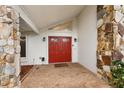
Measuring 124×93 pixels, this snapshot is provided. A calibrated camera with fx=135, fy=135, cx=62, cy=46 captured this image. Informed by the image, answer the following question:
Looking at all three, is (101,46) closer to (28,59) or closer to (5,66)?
(5,66)

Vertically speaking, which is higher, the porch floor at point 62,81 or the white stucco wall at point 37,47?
the white stucco wall at point 37,47

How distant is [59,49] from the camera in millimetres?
7770

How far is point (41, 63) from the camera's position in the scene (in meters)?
7.40

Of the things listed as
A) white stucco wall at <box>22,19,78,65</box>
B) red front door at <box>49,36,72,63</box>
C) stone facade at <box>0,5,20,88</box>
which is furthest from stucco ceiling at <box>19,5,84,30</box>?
red front door at <box>49,36,72,63</box>

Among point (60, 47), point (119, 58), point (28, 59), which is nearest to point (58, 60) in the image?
point (60, 47)

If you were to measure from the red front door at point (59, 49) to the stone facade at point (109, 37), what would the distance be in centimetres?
366

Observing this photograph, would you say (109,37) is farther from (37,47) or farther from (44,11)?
(37,47)

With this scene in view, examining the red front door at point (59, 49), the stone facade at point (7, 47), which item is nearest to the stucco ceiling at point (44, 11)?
the stone facade at point (7, 47)

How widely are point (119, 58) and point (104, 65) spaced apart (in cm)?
64

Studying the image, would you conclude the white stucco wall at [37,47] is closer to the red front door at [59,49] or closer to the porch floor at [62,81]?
the red front door at [59,49]

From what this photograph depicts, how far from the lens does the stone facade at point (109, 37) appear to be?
10.8 feet

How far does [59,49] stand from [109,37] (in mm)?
4440

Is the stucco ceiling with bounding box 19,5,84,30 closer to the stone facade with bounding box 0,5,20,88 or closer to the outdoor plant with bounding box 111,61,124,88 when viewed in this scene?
the stone facade with bounding box 0,5,20,88

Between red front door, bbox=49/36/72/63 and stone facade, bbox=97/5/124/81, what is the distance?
12.0 ft
